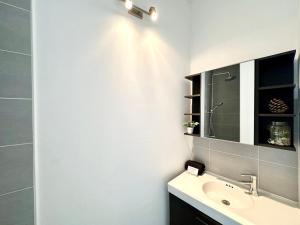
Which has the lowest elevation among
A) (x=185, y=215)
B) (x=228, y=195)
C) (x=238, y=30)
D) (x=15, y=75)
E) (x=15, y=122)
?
(x=185, y=215)

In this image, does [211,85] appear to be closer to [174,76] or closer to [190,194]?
[174,76]

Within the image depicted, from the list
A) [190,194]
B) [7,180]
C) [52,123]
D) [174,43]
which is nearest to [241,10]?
[174,43]

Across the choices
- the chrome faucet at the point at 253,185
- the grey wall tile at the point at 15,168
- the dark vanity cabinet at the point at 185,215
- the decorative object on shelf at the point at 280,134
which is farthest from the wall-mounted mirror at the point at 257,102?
the grey wall tile at the point at 15,168

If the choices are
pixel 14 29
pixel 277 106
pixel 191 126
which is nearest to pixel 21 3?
pixel 14 29

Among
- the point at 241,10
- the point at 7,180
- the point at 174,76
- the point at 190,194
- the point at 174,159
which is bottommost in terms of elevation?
the point at 190,194

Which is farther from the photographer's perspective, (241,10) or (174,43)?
(174,43)

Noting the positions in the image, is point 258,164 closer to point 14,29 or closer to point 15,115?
point 15,115

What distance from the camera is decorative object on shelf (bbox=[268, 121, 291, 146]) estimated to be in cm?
97

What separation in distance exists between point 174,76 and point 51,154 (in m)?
1.16

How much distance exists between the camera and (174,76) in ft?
4.85

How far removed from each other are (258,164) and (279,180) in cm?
15

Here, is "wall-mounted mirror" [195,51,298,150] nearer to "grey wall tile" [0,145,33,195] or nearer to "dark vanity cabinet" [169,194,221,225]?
"dark vanity cabinet" [169,194,221,225]

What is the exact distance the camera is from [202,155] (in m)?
1.55

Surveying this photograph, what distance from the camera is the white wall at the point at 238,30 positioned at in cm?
104
